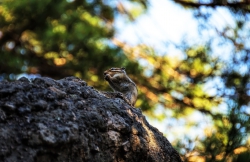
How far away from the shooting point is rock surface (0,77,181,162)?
0.91m

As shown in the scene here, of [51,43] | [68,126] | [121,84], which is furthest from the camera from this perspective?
[51,43]

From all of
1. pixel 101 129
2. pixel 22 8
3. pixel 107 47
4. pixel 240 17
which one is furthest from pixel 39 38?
pixel 101 129

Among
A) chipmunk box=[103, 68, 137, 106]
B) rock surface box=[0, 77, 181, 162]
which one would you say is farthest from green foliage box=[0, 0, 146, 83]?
rock surface box=[0, 77, 181, 162]

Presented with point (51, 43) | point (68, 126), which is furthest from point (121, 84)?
point (51, 43)

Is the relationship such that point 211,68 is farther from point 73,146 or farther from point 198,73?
point 73,146

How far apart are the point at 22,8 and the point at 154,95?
1219 millimetres

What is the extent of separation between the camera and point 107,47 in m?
3.50

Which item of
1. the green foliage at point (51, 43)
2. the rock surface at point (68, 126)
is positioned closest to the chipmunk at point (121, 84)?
the rock surface at point (68, 126)

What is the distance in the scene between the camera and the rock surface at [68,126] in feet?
2.98

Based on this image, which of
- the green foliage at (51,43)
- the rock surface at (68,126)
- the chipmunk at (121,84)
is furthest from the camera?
the green foliage at (51,43)

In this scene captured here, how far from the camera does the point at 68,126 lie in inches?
38.3

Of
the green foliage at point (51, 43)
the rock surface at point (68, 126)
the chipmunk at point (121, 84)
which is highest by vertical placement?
the green foliage at point (51, 43)

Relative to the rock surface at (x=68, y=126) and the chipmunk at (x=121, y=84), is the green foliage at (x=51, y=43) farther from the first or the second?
→ the rock surface at (x=68, y=126)

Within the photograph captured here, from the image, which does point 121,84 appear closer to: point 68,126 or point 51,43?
point 68,126
